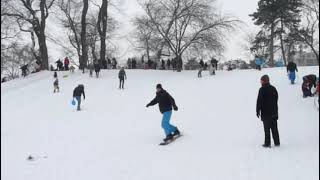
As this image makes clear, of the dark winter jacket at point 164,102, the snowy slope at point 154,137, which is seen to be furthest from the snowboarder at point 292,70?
the dark winter jacket at point 164,102

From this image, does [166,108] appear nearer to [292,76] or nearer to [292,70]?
[292,70]

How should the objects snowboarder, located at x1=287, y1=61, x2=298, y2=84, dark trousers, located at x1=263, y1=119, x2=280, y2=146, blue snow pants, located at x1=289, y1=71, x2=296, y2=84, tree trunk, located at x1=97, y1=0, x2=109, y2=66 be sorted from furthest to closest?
tree trunk, located at x1=97, y1=0, x2=109, y2=66, blue snow pants, located at x1=289, y1=71, x2=296, y2=84, snowboarder, located at x1=287, y1=61, x2=298, y2=84, dark trousers, located at x1=263, y1=119, x2=280, y2=146

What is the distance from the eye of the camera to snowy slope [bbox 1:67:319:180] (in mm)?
10492

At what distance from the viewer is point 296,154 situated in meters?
11.1

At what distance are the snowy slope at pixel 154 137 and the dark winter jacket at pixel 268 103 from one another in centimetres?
84

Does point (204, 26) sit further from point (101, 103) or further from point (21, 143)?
point (21, 143)

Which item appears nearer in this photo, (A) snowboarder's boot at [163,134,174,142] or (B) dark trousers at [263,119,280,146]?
(B) dark trousers at [263,119,280,146]

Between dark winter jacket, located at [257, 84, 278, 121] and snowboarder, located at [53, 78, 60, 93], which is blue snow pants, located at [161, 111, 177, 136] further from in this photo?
snowboarder, located at [53, 78, 60, 93]

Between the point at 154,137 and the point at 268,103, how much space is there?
4227 mm

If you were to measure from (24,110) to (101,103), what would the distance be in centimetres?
390

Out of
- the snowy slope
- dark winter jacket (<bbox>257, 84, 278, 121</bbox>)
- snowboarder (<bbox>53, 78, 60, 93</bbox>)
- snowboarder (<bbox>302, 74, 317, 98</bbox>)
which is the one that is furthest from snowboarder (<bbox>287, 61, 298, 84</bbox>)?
dark winter jacket (<bbox>257, 84, 278, 121</bbox>)

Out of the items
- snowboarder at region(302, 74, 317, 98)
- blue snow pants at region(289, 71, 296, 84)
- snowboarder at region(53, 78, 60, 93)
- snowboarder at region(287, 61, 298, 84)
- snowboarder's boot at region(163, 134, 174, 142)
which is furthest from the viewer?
snowboarder at region(53, 78, 60, 93)

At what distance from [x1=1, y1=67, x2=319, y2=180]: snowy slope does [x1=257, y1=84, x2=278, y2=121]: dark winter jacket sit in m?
0.84

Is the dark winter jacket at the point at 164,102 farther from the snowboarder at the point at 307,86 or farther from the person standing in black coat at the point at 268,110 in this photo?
the snowboarder at the point at 307,86
